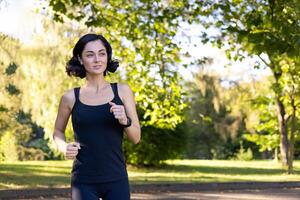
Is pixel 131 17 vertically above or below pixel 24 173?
above

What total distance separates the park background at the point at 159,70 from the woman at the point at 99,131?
19.1 ft

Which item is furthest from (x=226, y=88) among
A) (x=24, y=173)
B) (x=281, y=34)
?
(x=281, y=34)

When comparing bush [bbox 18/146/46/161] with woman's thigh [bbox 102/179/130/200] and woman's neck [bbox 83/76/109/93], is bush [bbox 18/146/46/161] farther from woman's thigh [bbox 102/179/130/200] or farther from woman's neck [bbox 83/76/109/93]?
woman's thigh [bbox 102/179/130/200]

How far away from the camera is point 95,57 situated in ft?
11.5

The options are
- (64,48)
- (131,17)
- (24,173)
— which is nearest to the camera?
(131,17)

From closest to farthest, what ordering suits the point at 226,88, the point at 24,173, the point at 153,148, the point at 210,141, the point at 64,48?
the point at 24,173 → the point at 153,148 → the point at 64,48 → the point at 226,88 → the point at 210,141

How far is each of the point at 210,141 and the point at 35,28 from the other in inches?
771

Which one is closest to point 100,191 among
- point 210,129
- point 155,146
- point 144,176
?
point 144,176

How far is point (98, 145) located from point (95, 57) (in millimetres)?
517

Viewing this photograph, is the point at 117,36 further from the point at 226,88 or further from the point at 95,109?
the point at 226,88

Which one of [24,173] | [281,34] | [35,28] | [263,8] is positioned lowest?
[24,173]

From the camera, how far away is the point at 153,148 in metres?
19.5

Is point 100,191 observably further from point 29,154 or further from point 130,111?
point 29,154

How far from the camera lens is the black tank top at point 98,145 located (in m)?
3.34
